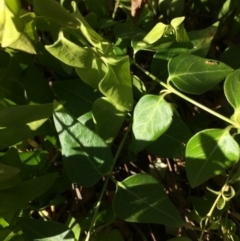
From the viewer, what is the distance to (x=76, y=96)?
885 mm

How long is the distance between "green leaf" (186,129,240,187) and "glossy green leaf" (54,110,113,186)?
0.13 metres

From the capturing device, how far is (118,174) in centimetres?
117

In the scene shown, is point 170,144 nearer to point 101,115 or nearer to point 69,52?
point 101,115

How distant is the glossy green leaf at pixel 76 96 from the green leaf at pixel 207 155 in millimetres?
201

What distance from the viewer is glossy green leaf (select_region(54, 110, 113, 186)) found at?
0.75 meters

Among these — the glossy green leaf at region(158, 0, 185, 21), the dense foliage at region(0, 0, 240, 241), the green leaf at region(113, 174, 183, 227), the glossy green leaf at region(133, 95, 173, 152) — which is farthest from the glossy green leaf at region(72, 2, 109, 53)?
the glossy green leaf at region(158, 0, 185, 21)

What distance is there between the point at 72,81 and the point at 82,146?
0.16m

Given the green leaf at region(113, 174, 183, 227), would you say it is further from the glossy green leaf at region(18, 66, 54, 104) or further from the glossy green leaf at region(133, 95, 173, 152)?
the glossy green leaf at region(18, 66, 54, 104)

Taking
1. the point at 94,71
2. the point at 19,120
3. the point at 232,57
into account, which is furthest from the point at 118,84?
the point at 232,57

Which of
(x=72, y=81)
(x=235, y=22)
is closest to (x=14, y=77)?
(x=72, y=81)

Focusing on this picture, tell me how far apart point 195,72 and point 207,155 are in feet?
0.41

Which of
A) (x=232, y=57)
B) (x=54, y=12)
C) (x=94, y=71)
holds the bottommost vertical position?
(x=232, y=57)

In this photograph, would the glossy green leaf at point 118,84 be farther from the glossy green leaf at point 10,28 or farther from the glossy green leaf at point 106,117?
the glossy green leaf at point 10,28

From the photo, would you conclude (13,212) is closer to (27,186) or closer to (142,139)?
(27,186)
